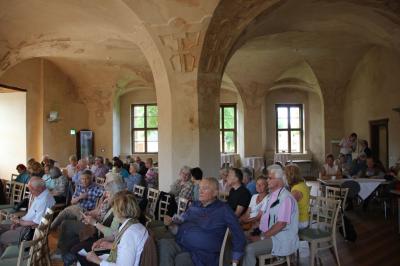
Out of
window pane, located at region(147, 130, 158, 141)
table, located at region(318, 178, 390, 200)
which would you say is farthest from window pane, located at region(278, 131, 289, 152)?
table, located at region(318, 178, 390, 200)

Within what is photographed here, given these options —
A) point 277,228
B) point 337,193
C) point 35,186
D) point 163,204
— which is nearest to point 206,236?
point 277,228

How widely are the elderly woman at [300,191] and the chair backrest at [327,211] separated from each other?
0.32 meters

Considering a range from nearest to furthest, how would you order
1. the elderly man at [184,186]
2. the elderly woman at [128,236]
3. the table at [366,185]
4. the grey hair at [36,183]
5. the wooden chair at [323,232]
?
the elderly woman at [128,236] → the wooden chair at [323,232] → the grey hair at [36,183] → the elderly man at [184,186] → the table at [366,185]

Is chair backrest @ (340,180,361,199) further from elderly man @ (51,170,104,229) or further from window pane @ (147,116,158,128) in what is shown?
window pane @ (147,116,158,128)

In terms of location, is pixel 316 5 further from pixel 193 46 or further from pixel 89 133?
pixel 89 133

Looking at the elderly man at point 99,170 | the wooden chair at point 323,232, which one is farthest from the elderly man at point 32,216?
the elderly man at point 99,170

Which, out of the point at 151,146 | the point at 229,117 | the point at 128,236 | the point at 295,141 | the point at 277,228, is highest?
the point at 229,117

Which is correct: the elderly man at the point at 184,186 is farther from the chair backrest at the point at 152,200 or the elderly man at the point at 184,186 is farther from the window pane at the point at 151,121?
the window pane at the point at 151,121

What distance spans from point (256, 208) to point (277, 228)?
810 millimetres

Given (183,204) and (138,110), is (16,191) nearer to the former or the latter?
(183,204)

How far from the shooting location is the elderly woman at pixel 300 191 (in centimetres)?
443

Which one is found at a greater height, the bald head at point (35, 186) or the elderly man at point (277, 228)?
the bald head at point (35, 186)

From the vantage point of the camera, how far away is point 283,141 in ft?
60.9

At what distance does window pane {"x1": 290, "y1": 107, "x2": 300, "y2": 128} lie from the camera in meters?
18.7
